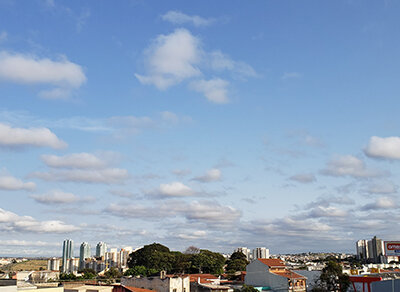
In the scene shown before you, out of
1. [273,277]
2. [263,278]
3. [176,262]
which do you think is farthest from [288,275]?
[176,262]

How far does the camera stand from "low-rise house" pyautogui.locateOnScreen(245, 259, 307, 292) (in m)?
76.1

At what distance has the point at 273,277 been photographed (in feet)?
258

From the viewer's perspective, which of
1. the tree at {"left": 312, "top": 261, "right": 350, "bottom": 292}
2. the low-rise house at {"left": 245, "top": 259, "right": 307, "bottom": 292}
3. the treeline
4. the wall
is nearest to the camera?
the tree at {"left": 312, "top": 261, "right": 350, "bottom": 292}

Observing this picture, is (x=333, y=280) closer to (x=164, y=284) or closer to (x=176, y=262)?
(x=164, y=284)

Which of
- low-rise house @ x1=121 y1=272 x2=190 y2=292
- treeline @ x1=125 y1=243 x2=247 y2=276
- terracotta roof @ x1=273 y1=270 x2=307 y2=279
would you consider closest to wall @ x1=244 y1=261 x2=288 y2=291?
terracotta roof @ x1=273 y1=270 x2=307 y2=279

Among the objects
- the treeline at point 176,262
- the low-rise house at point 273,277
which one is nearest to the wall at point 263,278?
the low-rise house at point 273,277

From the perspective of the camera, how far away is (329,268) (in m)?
73.8

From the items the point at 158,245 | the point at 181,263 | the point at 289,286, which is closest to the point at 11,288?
the point at 289,286

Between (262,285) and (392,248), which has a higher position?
(392,248)

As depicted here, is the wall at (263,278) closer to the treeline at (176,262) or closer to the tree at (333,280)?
the tree at (333,280)

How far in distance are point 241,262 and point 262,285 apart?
242ft

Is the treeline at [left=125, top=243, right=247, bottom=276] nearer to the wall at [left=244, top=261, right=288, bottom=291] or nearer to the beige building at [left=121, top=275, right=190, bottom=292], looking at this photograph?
the wall at [left=244, top=261, right=288, bottom=291]

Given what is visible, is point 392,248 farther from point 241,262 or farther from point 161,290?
point 241,262

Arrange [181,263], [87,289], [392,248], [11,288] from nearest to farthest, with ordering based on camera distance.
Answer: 1. [11,288]
2. [87,289]
3. [392,248]
4. [181,263]
